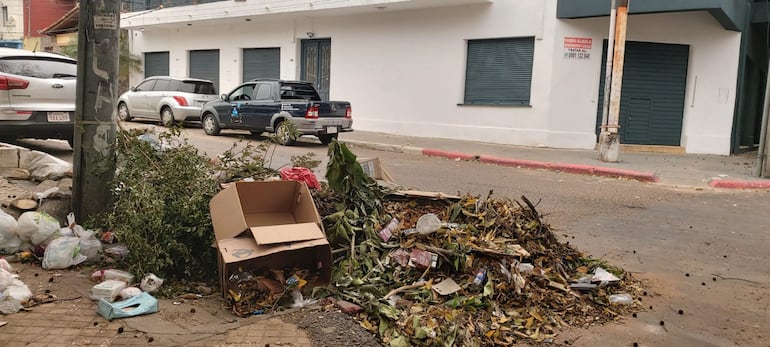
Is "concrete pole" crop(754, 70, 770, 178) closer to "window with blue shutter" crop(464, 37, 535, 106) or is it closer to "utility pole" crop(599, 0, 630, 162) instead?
"utility pole" crop(599, 0, 630, 162)

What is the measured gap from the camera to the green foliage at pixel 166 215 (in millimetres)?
4508

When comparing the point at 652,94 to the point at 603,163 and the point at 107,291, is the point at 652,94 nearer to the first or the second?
the point at 603,163

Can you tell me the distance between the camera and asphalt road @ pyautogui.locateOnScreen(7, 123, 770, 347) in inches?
174

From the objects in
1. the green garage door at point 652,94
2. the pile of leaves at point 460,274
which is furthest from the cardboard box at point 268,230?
the green garage door at point 652,94

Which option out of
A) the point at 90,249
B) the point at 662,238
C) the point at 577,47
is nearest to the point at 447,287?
the point at 90,249

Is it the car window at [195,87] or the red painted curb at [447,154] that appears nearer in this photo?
the red painted curb at [447,154]

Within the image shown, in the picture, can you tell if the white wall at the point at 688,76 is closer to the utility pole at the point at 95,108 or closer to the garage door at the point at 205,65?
the utility pole at the point at 95,108

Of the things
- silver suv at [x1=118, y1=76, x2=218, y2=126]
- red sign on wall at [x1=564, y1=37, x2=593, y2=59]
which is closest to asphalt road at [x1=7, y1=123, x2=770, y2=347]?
red sign on wall at [x1=564, y1=37, x2=593, y2=59]

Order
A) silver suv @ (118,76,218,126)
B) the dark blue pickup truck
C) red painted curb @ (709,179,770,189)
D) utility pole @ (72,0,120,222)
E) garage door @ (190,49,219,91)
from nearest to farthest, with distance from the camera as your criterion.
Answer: utility pole @ (72,0,120,222)
red painted curb @ (709,179,770,189)
the dark blue pickup truck
silver suv @ (118,76,218,126)
garage door @ (190,49,219,91)

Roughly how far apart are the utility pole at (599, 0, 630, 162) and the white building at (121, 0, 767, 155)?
6.74 ft

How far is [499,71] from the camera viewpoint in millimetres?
16938

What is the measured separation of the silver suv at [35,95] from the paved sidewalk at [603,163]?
Answer: 827 cm

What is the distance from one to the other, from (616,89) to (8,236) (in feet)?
38.6

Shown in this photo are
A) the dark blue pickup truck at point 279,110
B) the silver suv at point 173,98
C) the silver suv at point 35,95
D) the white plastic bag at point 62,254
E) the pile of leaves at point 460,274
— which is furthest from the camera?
the silver suv at point 173,98
